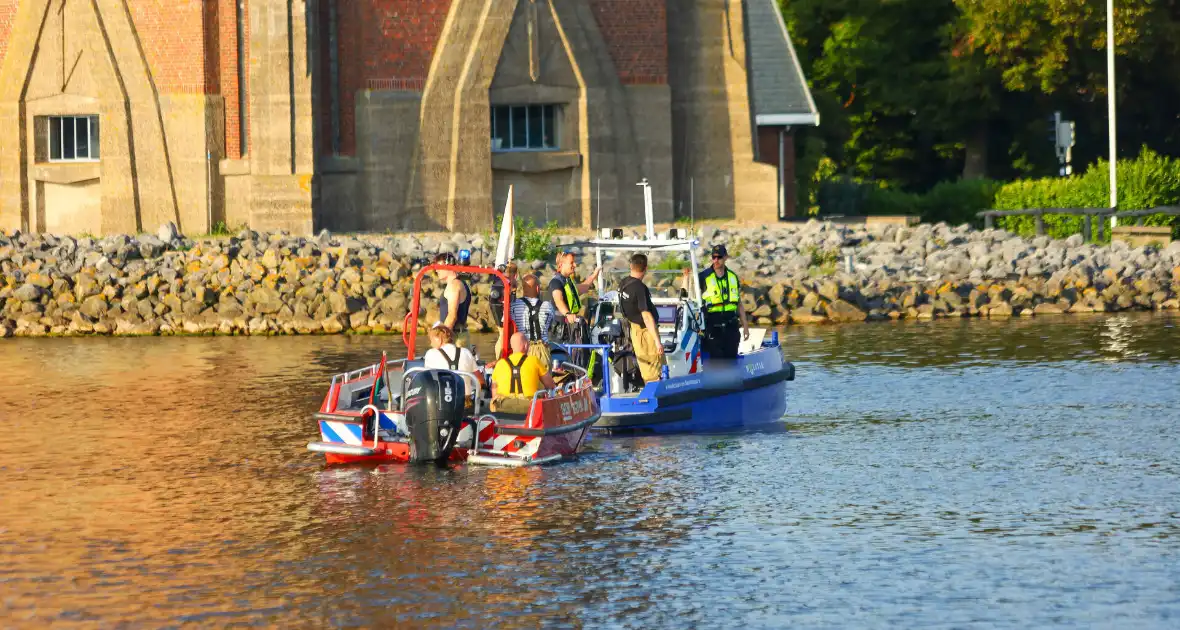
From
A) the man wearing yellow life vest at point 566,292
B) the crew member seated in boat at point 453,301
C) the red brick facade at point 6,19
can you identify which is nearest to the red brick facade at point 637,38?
the red brick facade at point 6,19

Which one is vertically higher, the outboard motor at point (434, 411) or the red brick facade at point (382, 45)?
the red brick facade at point (382, 45)

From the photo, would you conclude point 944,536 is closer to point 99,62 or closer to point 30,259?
point 30,259

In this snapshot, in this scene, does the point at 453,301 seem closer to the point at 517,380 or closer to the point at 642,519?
the point at 517,380

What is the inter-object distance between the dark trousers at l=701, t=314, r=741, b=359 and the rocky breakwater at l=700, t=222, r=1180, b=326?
44.6ft

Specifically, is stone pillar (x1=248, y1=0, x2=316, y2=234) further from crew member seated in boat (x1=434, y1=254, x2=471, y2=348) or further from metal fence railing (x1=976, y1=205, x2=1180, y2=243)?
crew member seated in boat (x1=434, y1=254, x2=471, y2=348)

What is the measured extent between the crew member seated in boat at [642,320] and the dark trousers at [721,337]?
4.97ft

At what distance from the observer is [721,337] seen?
73.4 feet

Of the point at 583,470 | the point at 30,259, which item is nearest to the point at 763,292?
the point at 30,259

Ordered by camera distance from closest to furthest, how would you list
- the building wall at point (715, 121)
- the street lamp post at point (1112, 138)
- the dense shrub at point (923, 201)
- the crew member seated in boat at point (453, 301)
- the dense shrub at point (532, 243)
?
the crew member seated in boat at point (453, 301) → the dense shrub at point (532, 243) → the building wall at point (715, 121) → the street lamp post at point (1112, 138) → the dense shrub at point (923, 201)

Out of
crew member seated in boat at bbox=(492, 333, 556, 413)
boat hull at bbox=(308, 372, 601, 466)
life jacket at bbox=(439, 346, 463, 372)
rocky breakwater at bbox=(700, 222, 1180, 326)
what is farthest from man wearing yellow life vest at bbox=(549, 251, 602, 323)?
rocky breakwater at bbox=(700, 222, 1180, 326)

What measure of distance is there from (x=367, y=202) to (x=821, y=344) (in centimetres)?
1611

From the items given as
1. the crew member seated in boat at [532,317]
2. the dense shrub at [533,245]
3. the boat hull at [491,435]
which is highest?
the dense shrub at [533,245]

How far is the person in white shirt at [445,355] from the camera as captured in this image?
19.0 metres

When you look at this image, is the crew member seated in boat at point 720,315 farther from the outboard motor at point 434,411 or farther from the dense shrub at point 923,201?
the dense shrub at point 923,201
